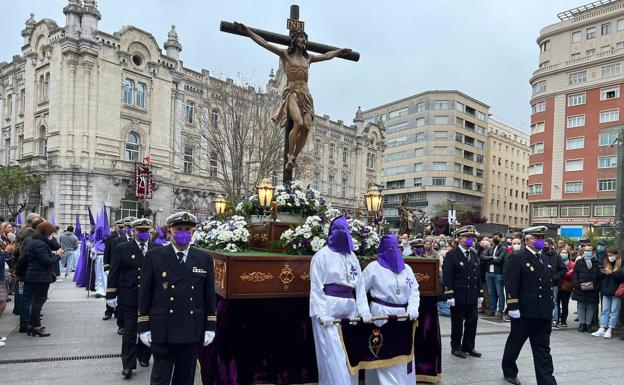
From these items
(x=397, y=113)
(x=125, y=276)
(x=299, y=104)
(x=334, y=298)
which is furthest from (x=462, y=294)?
(x=397, y=113)

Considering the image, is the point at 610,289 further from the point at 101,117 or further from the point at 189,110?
the point at 189,110

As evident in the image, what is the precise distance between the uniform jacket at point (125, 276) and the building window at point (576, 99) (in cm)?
5373

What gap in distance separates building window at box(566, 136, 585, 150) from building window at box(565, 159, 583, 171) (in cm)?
136

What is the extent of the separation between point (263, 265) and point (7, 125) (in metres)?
43.2

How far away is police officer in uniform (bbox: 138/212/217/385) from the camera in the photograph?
4.51 metres

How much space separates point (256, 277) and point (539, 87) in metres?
56.5

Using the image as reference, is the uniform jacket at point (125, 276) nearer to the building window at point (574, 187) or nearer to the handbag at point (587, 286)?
the handbag at point (587, 286)

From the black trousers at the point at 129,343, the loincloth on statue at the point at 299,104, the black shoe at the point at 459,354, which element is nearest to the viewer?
the black trousers at the point at 129,343

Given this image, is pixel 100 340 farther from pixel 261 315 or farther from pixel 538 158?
pixel 538 158

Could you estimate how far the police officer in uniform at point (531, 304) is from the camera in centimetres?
620

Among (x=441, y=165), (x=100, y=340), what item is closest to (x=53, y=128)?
(x=100, y=340)

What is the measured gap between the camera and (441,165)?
2963 inches

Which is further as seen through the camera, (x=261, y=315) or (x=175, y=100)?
(x=175, y=100)

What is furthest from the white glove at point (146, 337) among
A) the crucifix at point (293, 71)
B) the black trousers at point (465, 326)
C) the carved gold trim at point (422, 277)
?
the black trousers at point (465, 326)
